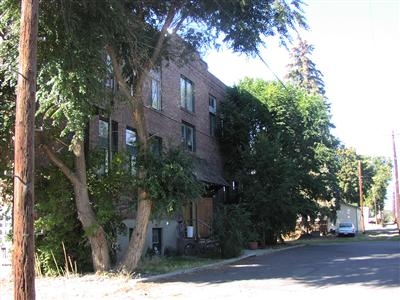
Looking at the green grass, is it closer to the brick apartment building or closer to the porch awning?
the brick apartment building

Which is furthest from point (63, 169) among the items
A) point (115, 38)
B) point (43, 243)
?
point (115, 38)

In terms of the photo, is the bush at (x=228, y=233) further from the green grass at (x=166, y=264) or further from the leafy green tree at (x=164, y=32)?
the leafy green tree at (x=164, y=32)

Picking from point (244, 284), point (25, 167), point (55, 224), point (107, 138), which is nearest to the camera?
point (25, 167)

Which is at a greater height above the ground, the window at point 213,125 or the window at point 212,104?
the window at point 212,104

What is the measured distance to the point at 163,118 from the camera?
26.5 metres

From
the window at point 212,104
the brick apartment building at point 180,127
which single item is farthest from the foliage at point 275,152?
the brick apartment building at point 180,127

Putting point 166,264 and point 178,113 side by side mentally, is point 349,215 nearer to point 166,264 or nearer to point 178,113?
point 178,113

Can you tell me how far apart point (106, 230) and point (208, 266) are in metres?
4.04

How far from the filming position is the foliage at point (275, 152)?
32.5m

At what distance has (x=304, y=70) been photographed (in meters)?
74.7

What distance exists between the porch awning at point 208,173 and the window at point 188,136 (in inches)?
36.9

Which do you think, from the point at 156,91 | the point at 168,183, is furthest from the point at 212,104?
the point at 168,183

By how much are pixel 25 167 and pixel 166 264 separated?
11740 millimetres

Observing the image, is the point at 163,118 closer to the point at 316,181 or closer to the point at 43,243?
the point at 43,243
